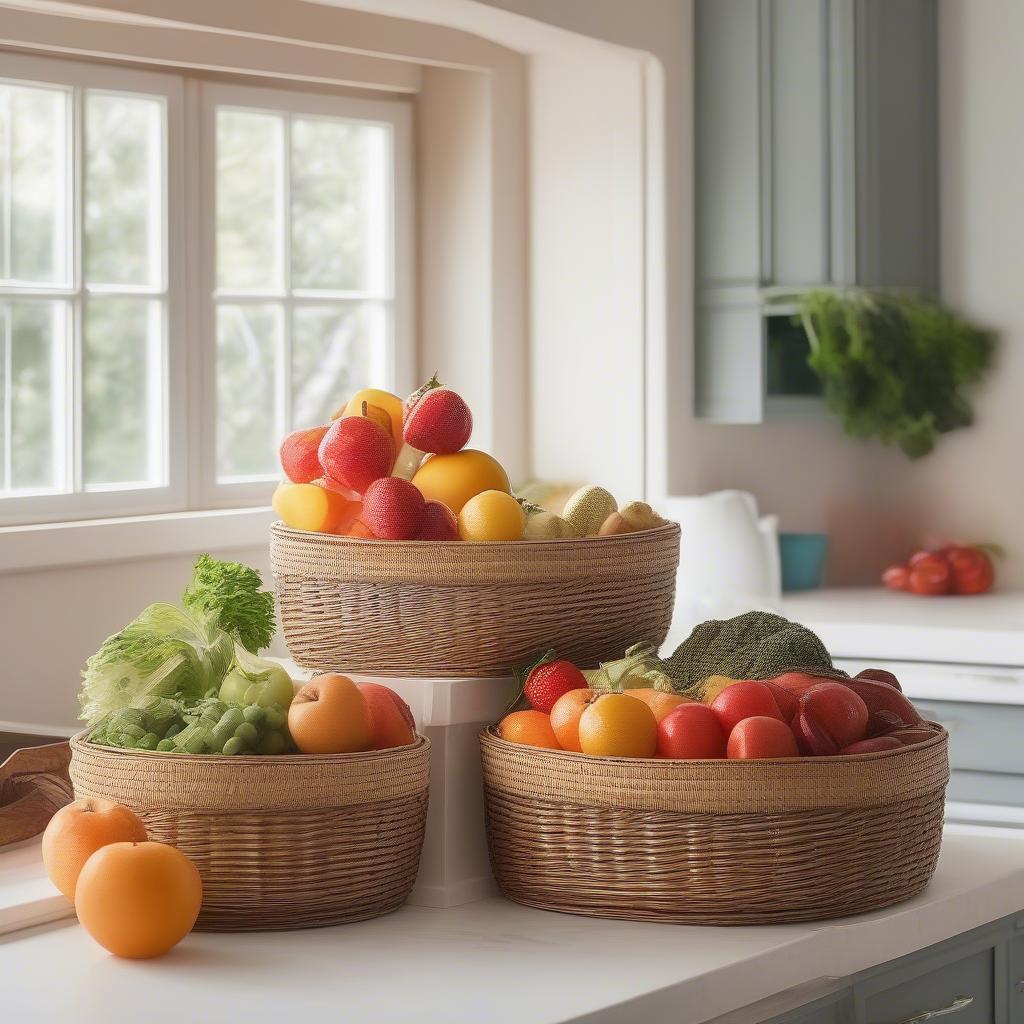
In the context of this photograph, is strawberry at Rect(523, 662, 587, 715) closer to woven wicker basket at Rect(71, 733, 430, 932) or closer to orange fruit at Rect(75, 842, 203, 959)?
woven wicker basket at Rect(71, 733, 430, 932)

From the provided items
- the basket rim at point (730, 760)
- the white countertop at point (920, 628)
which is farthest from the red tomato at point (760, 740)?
the white countertop at point (920, 628)

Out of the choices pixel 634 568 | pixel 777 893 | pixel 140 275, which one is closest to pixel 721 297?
pixel 140 275

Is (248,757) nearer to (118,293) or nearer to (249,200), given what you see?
(118,293)

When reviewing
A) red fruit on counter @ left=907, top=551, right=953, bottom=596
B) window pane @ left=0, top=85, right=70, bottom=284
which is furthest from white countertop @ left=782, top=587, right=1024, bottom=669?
window pane @ left=0, top=85, right=70, bottom=284

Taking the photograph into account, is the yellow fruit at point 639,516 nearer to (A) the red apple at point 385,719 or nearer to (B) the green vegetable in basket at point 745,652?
(B) the green vegetable in basket at point 745,652

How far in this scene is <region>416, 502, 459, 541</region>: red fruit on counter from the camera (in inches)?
71.9

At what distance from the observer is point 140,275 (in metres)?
3.31

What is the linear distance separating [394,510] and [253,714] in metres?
0.27

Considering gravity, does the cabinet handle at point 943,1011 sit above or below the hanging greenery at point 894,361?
below

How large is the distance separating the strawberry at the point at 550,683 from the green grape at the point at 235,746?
0.32m

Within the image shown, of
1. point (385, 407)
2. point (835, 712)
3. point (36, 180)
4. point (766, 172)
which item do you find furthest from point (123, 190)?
point (835, 712)

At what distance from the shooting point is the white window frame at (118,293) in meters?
3.12

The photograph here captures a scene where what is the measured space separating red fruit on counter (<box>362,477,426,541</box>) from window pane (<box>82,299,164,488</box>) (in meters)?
1.56

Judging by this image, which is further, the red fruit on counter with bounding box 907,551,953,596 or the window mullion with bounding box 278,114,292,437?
the red fruit on counter with bounding box 907,551,953,596
